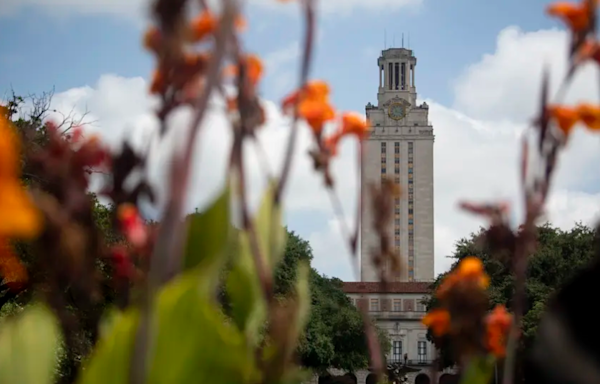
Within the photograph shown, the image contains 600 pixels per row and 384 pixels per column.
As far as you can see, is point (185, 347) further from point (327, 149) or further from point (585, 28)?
point (585, 28)

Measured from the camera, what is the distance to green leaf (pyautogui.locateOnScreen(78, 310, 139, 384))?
657mm

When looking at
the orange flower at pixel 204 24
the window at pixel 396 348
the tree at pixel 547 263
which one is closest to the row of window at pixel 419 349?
the window at pixel 396 348

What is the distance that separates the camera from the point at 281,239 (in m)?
0.94

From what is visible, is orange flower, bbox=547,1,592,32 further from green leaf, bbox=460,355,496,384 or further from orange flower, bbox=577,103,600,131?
green leaf, bbox=460,355,496,384

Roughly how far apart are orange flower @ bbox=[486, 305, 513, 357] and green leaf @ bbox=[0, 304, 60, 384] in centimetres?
47

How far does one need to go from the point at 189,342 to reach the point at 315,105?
0.31m

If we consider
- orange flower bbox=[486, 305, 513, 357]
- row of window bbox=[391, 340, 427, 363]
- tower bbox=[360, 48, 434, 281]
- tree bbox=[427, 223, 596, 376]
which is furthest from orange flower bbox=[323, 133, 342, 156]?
tower bbox=[360, 48, 434, 281]

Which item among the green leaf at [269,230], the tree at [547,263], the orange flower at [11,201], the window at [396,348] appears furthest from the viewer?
the window at [396,348]

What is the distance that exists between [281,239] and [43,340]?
273 millimetres

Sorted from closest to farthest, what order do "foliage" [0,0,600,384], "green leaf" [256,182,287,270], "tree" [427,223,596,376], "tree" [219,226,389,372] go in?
"foliage" [0,0,600,384]
"green leaf" [256,182,287,270]
"tree" [427,223,596,376]
"tree" [219,226,389,372]

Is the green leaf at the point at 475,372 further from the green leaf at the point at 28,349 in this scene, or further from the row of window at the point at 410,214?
the row of window at the point at 410,214

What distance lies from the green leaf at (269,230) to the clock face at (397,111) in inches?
3592

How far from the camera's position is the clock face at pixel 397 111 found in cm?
9138

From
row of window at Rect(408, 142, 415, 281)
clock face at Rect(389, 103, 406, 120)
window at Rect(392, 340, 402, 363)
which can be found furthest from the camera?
clock face at Rect(389, 103, 406, 120)
